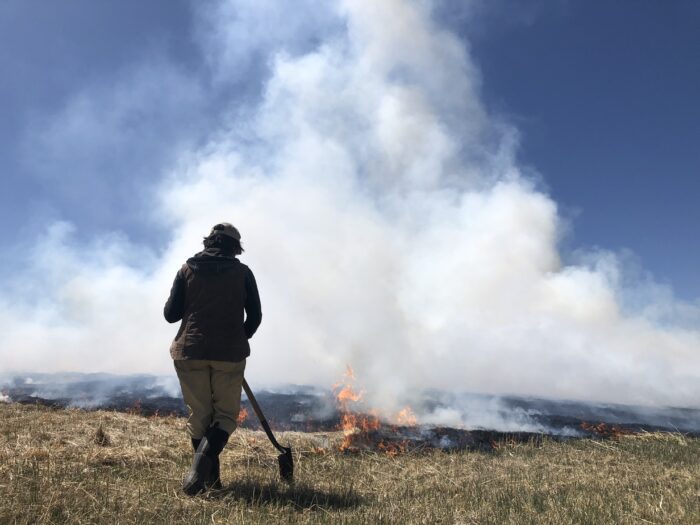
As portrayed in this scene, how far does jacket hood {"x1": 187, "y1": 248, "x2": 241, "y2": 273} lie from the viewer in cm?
551

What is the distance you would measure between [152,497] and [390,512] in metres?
2.52

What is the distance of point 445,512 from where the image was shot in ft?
15.4

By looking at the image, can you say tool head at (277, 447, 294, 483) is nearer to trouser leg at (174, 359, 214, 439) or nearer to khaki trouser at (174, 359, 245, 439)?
khaki trouser at (174, 359, 245, 439)

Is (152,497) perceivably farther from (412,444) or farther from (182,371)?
(412,444)

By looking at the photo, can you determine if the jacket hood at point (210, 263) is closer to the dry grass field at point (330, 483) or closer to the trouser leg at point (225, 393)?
the trouser leg at point (225, 393)

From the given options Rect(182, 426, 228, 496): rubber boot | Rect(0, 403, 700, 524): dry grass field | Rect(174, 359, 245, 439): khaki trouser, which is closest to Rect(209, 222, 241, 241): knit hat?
Rect(174, 359, 245, 439): khaki trouser

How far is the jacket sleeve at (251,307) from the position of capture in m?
5.75

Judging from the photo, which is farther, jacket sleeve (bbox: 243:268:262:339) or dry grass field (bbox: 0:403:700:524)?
jacket sleeve (bbox: 243:268:262:339)

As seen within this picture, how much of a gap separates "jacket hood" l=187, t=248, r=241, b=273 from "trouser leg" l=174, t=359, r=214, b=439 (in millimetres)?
1070

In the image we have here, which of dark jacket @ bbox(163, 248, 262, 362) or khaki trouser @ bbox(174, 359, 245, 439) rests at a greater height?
dark jacket @ bbox(163, 248, 262, 362)

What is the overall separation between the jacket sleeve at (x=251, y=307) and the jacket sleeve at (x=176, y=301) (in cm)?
75

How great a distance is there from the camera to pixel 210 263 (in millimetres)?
5551

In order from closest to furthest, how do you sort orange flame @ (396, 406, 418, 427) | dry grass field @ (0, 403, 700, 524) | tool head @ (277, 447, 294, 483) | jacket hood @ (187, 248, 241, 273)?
dry grass field @ (0, 403, 700, 524)
jacket hood @ (187, 248, 241, 273)
tool head @ (277, 447, 294, 483)
orange flame @ (396, 406, 418, 427)

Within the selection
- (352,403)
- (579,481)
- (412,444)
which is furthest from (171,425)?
(352,403)
